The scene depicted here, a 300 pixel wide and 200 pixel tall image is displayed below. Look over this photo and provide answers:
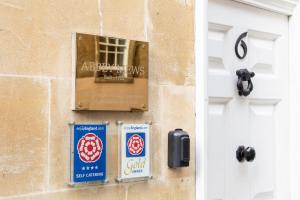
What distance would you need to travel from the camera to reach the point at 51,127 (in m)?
1.64

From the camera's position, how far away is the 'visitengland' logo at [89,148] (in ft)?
5.55

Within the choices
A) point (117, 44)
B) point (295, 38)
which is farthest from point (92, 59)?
point (295, 38)

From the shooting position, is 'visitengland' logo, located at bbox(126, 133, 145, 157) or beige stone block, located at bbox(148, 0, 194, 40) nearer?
'visitengland' logo, located at bbox(126, 133, 145, 157)

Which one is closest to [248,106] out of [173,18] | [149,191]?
[173,18]

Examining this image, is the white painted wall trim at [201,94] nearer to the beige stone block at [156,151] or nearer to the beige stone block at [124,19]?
the beige stone block at [156,151]

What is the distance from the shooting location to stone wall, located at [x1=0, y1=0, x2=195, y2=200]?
1548 mm

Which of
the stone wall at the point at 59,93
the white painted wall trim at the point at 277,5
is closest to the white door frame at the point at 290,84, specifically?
the white painted wall trim at the point at 277,5

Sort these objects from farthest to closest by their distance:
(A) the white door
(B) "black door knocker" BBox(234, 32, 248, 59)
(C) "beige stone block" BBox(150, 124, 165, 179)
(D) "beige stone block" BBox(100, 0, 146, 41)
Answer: (B) "black door knocker" BBox(234, 32, 248, 59)
(A) the white door
(C) "beige stone block" BBox(150, 124, 165, 179)
(D) "beige stone block" BBox(100, 0, 146, 41)

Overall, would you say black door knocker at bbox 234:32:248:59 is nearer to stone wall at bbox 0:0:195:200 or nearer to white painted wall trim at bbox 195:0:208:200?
white painted wall trim at bbox 195:0:208:200

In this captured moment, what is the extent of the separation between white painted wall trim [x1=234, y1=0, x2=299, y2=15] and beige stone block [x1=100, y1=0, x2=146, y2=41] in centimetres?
78

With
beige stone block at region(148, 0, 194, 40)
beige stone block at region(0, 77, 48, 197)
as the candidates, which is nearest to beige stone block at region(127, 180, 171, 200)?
beige stone block at region(0, 77, 48, 197)

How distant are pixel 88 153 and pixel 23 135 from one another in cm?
27

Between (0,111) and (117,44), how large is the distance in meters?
0.56

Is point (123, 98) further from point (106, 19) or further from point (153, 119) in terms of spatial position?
point (106, 19)
